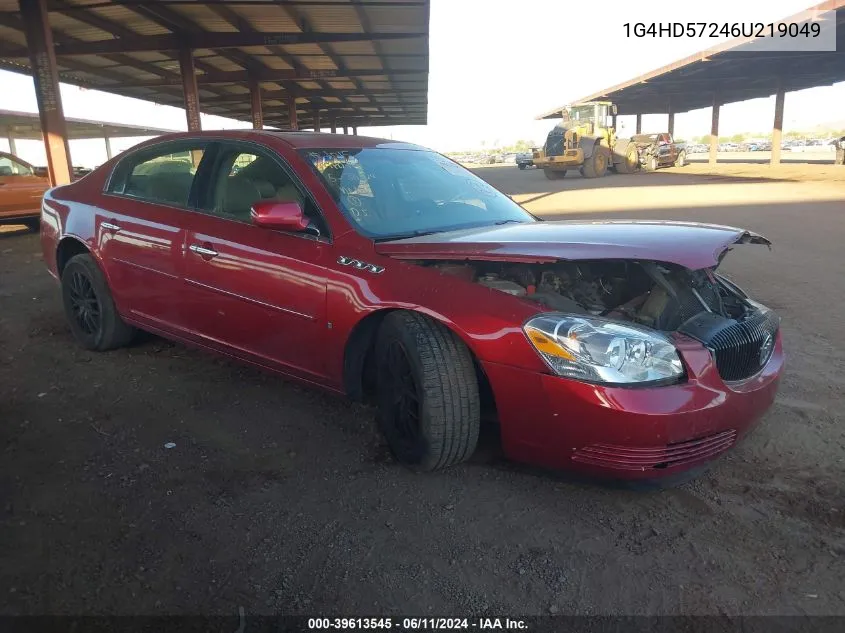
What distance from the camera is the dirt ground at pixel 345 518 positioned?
195cm

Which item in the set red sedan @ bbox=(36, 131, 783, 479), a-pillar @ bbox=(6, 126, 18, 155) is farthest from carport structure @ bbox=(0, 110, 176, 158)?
red sedan @ bbox=(36, 131, 783, 479)

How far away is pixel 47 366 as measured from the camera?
13.1 feet

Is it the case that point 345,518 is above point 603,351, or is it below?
below

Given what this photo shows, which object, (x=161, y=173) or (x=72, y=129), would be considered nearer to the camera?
(x=161, y=173)

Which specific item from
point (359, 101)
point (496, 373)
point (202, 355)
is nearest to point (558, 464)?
point (496, 373)

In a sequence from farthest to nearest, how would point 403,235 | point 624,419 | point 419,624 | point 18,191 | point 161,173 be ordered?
point 18,191
point 161,173
point 403,235
point 624,419
point 419,624

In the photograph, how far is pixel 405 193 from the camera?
3418 mm

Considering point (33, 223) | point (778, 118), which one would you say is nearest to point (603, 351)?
point (33, 223)

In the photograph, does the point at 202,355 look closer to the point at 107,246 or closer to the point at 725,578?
the point at 107,246

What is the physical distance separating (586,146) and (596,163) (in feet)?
3.19

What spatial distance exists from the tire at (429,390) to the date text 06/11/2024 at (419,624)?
2.53 feet

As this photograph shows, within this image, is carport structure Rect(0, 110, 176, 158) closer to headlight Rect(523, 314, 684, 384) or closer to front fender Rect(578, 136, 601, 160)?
front fender Rect(578, 136, 601, 160)

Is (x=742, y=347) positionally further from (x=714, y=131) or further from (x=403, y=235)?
(x=714, y=131)

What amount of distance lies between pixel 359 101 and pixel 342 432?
29.9 meters
